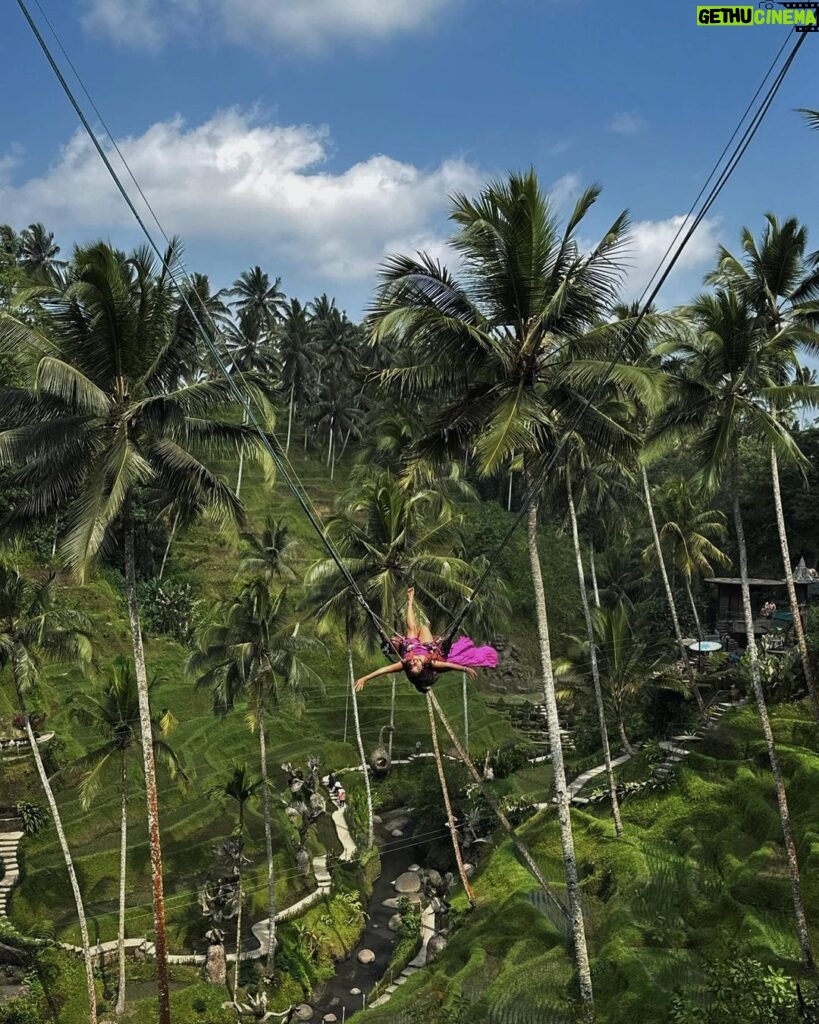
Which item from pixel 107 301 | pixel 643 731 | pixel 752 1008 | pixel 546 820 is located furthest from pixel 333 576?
pixel 752 1008

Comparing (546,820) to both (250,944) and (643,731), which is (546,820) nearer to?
(643,731)

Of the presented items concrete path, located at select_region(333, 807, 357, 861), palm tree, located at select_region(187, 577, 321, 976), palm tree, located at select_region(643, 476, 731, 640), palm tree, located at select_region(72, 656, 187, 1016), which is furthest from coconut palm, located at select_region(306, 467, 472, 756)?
palm tree, located at select_region(643, 476, 731, 640)

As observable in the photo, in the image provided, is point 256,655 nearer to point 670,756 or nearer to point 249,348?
point 670,756

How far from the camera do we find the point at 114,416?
13617 millimetres

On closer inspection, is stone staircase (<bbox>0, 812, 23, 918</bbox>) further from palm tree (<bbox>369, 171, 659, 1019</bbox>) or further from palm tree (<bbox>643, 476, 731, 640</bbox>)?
palm tree (<bbox>643, 476, 731, 640</bbox>)

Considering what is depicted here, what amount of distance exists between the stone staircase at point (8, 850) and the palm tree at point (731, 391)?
69.3 ft

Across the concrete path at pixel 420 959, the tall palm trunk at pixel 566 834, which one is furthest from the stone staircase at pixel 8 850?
the tall palm trunk at pixel 566 834

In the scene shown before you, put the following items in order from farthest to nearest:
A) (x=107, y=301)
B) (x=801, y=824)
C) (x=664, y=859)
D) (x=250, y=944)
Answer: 1. (x=250, y=944)
2. (x=664, y=859)
3. (x=801, y=824)
4. (x=107, y=301)

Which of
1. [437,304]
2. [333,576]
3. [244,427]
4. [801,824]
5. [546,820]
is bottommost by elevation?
[546,820]

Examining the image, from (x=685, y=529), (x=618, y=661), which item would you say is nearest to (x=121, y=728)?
(x=618, y=661)

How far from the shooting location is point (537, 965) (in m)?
15.3

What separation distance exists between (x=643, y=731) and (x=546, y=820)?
7073 millimetres

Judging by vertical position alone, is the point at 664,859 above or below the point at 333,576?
below

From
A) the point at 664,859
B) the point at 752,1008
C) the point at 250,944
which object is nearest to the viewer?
the point at 752,1008
